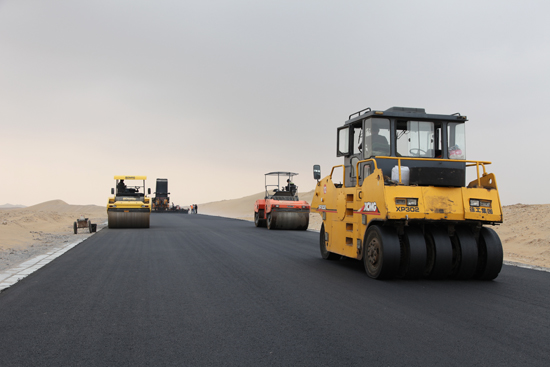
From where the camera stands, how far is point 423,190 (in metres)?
7.79

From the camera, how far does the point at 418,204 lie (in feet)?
25.2

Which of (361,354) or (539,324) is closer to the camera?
(361,354)

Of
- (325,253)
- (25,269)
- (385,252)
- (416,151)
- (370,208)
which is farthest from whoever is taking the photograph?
(325,253)

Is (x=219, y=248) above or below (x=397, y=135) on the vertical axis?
below

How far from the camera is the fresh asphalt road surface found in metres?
4.00

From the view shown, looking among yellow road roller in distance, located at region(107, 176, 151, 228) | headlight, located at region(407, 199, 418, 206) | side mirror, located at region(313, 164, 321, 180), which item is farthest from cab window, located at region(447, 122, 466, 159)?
yellow road roller in distance, located at region(107, 176, 151, 228)

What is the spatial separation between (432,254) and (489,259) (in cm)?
97

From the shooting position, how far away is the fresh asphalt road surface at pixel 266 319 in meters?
4.00

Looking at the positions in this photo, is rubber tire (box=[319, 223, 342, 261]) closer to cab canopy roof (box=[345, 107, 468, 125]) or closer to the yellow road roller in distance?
cab canopy roof (box=[345, 107, 468, 125])

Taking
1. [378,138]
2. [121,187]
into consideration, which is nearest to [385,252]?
[378,138]

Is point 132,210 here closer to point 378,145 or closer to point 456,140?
point 378,145

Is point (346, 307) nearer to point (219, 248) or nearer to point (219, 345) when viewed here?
point (219, 345)

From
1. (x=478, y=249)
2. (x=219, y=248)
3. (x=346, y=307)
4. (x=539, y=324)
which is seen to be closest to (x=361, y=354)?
(x=346, y=307)

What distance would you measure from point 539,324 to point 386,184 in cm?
359
